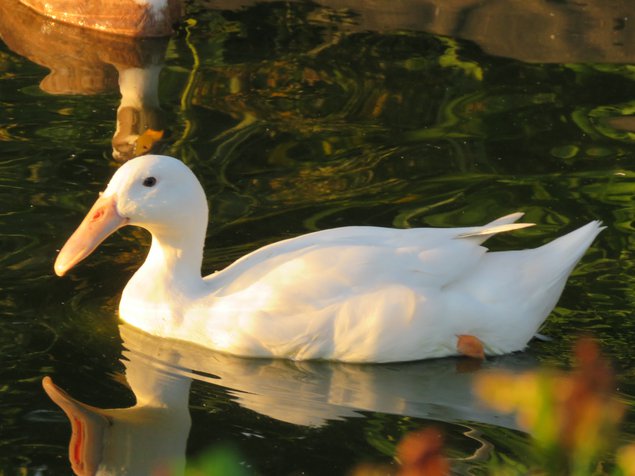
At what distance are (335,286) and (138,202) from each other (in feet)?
3.30

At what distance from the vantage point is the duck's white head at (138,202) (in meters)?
5.35

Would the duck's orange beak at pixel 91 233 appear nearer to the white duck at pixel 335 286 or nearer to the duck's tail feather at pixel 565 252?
the white duck at pixel 335 286

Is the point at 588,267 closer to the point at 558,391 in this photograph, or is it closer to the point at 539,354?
the point at 539,354

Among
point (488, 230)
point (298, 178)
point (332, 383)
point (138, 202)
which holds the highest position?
point (488, 230)

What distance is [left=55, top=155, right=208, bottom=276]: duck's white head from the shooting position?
5.35m

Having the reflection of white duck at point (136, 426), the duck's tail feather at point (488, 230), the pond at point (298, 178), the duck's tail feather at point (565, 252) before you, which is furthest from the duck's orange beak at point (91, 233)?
the duck's tail feather at point (565, 252)

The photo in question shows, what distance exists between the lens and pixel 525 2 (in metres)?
10.1

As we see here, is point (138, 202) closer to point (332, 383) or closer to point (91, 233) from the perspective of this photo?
point (91, 233)

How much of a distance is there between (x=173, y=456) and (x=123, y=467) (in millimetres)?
195

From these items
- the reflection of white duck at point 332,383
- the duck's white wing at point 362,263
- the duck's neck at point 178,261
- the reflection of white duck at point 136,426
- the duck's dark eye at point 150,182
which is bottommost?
the reflection of white duck at point 136,426

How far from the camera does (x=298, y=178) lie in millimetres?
7168

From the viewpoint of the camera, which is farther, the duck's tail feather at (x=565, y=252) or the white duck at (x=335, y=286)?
the duck's tail feather at (x=565, y=252)

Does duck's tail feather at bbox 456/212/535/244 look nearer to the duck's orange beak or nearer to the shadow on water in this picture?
the shadow on water

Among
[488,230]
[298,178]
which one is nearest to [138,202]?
[488,230]
